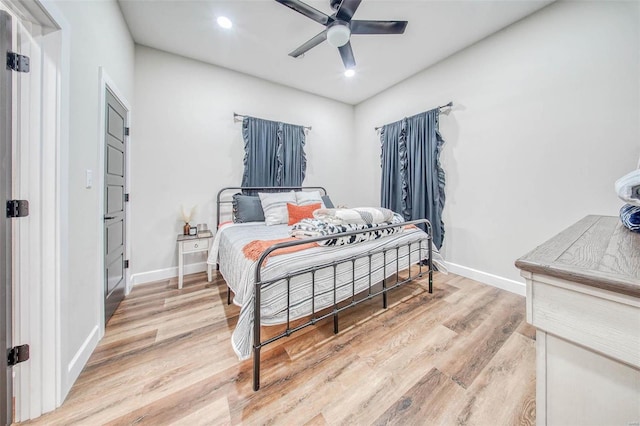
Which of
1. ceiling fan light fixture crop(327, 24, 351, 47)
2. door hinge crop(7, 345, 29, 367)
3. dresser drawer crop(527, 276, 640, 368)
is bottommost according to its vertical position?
door hinge crop(7, 345, 29, 367)

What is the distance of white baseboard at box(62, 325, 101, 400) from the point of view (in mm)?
1291

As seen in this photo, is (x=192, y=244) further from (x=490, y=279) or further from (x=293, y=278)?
(x=490, y=279)

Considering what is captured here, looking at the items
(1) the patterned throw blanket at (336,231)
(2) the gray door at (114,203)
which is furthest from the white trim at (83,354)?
(1) the patterned throw blanket at (336,231)

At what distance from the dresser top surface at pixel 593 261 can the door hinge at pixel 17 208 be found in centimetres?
203

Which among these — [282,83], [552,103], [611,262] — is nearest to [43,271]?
[611,262]

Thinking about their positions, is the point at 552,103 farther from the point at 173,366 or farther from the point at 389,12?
the point at 173,366

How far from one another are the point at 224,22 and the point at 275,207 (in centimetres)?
197

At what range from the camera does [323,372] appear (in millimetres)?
1444

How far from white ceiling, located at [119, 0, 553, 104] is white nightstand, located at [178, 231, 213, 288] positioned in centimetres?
222

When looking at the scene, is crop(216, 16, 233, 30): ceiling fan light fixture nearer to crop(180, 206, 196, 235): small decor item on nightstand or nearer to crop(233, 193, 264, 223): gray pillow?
crop(233, 193, 264, 223): gray pillow

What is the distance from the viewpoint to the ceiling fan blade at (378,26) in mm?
1957

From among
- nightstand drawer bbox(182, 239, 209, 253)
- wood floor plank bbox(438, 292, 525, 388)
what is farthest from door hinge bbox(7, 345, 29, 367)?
wood floor plank bbox(438, 292, 525, 388)

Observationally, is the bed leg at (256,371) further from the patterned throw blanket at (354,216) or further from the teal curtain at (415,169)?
the teal curtain at (415,169)

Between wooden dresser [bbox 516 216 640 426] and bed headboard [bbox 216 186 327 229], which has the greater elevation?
bed headboard [bbox 216 186 327 229]
